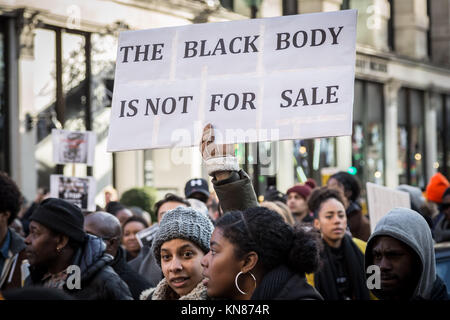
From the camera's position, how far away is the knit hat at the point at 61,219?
5051mm

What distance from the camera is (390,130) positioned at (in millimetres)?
28156

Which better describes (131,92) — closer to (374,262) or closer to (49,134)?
(374,262)

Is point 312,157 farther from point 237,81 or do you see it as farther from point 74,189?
point 237,81

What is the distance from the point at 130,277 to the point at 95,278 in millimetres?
934

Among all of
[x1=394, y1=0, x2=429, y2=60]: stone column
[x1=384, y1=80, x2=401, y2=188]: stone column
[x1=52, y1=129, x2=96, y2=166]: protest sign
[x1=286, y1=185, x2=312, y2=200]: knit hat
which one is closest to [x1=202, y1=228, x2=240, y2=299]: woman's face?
[x1=52, y1=129, x2=96, y2=166]: protest sign

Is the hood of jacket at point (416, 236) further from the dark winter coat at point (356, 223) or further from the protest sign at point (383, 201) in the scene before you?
the dark winter coat at point (356, 223)

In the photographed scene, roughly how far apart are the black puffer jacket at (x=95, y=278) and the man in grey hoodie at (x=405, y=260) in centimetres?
142

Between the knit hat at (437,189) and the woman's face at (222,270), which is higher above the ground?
the knit hat at (437,189)

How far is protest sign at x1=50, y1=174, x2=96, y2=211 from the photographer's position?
360 inches

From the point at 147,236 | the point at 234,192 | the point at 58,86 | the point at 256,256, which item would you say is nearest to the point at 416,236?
the point at 234,192

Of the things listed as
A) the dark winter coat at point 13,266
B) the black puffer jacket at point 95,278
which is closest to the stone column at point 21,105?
the dark winter coat at point 13,266

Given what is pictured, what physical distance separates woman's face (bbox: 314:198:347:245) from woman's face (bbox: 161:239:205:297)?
248 cm

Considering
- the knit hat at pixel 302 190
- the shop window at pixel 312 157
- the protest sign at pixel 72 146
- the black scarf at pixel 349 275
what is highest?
the shop window at pixel 312 157

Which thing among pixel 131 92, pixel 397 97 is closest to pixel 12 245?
pixel 131 92
